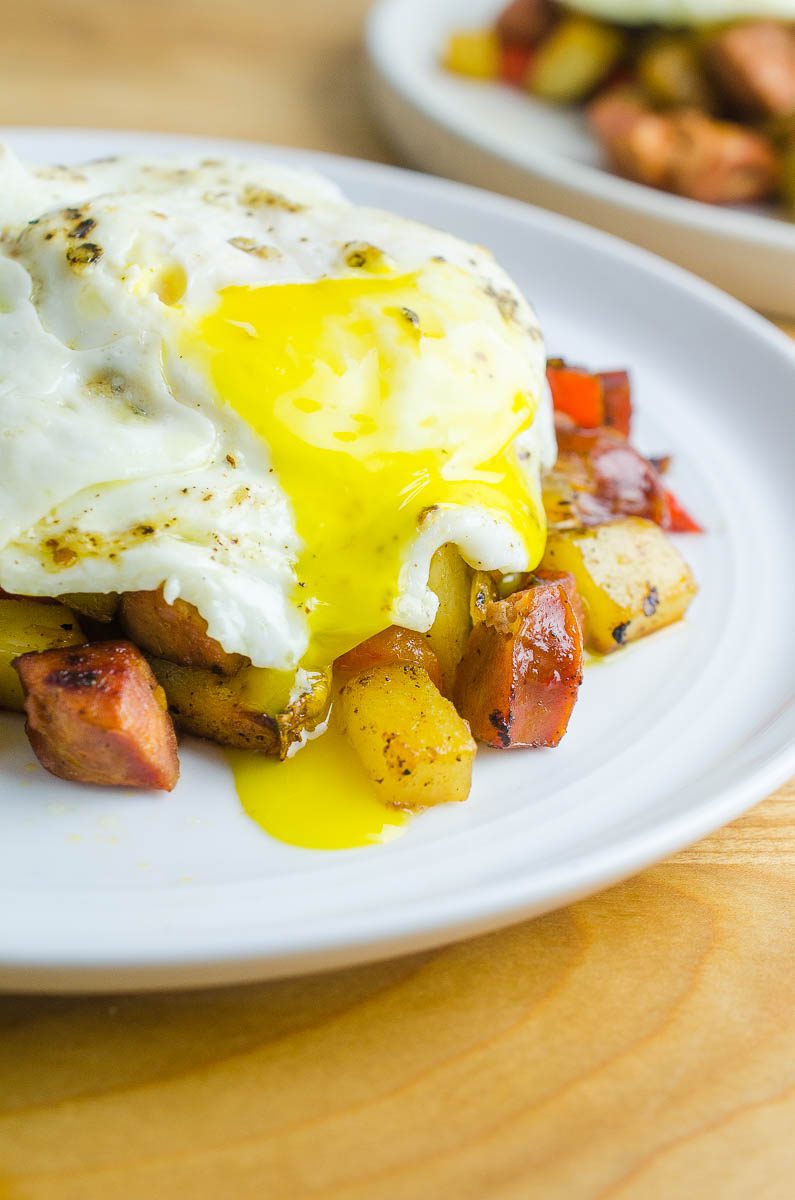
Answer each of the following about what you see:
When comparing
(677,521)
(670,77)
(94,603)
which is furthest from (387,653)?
(670,77)

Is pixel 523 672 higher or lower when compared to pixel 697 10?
lower

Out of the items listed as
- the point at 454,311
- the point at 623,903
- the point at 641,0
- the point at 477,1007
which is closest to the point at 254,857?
the point at 477,1007

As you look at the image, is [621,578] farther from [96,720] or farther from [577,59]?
[577,59]

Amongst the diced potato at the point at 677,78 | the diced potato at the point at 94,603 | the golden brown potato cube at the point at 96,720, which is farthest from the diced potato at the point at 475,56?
the golden brown potato cube at the point at 96,720

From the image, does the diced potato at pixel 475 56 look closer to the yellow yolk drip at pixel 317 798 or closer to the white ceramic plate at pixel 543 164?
the white ceramic plate at pixel 543 164

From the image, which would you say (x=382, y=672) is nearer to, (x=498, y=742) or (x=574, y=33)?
(x=498, y=742)
